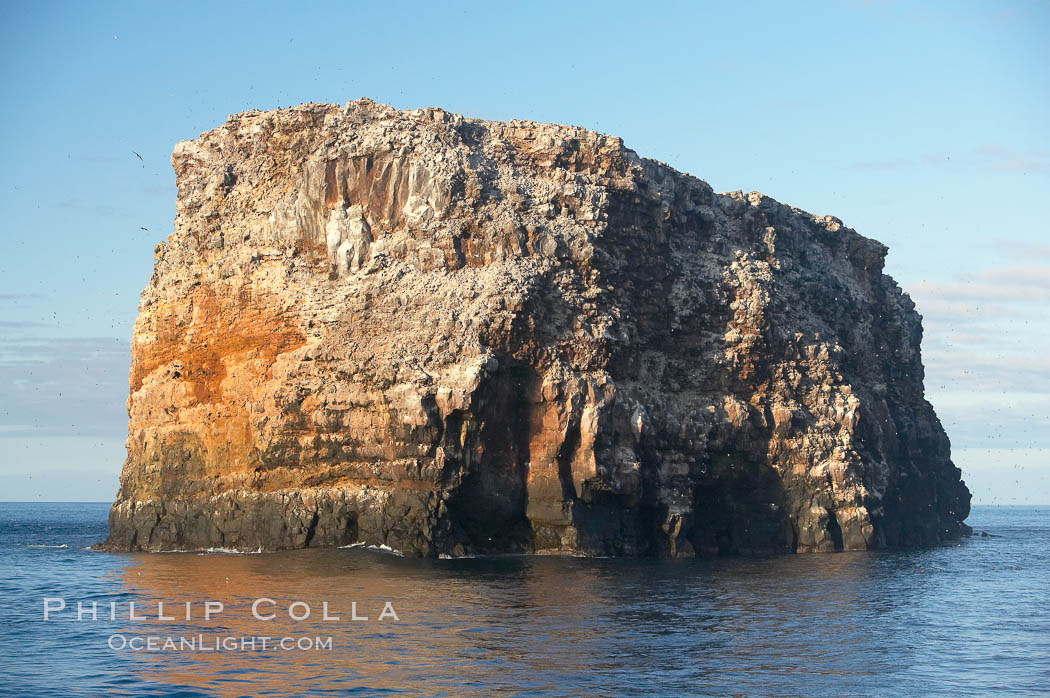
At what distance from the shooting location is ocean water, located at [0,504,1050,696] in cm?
2681

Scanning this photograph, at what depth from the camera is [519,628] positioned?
3281 centimetres

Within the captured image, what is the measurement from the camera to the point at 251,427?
53.2 m

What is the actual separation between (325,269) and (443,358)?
26.1ft

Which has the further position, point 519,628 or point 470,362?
point 470,362

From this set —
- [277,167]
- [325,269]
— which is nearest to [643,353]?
[325,269]

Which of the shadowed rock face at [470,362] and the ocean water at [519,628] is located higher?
the shadowed rock face at [470,362]

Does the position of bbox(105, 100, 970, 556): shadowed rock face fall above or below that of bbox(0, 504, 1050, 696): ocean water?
above

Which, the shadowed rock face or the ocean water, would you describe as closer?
the ocean water

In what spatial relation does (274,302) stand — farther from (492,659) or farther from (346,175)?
(492,659)

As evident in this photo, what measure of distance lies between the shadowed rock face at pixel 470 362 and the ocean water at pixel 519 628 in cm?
338

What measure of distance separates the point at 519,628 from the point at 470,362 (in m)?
19.4

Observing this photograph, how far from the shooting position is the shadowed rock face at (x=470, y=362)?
51.3 meters

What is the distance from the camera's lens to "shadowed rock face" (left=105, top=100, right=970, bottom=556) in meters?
51.3

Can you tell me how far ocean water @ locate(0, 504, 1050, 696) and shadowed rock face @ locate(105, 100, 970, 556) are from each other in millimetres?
3382
